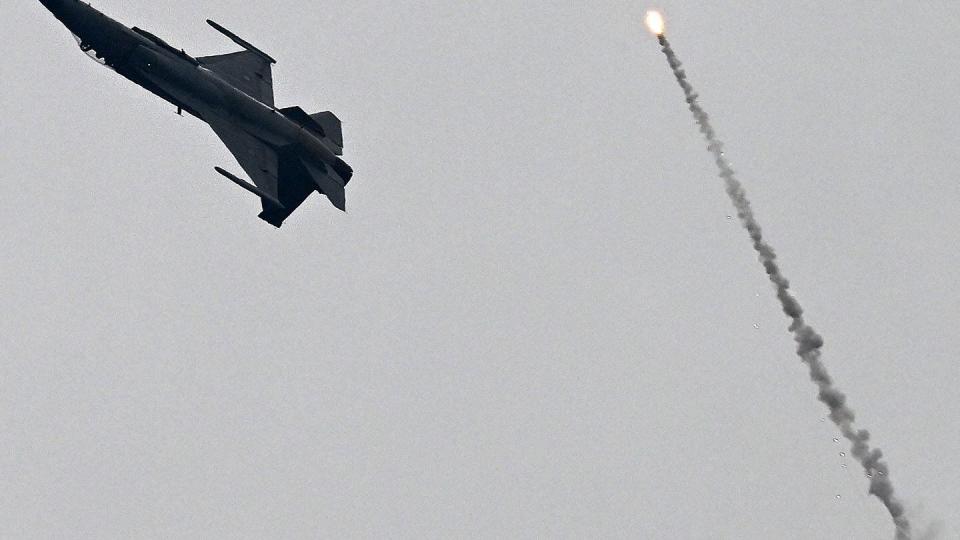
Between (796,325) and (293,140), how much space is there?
34.9 m

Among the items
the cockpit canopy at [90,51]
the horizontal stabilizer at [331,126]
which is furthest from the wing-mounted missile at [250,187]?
the cockpit canopy at [90,51]

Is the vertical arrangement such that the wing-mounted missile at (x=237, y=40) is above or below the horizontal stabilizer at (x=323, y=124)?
above

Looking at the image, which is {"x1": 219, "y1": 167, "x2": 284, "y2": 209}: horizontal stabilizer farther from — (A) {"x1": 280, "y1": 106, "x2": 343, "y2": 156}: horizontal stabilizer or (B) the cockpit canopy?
(B) the cockpit canopy

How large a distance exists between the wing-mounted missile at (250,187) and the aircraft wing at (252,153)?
1.59 feet

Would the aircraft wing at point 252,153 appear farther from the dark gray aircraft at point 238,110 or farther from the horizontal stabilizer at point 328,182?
the horizontal stabilizer at point 328,182

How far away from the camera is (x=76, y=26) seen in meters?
116

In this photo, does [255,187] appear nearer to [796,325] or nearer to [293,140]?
[293,140]

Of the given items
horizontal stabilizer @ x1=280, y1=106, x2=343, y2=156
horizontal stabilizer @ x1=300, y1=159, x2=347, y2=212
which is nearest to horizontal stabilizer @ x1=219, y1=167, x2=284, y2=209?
horizontal stabilizer @ x1=300, y1=159, x2=347, y2=212


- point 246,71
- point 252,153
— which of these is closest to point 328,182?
point 252,153

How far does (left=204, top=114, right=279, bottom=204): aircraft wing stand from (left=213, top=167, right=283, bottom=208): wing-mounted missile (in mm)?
485

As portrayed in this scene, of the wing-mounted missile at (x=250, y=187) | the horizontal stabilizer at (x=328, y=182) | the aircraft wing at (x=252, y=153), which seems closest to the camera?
the wing-mounted missile at (x=250, y=187)

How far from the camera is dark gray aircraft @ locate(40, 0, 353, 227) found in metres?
116

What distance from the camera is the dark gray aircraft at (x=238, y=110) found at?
116500 mm

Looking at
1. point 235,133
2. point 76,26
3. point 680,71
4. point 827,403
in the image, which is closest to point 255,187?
point 235,133
